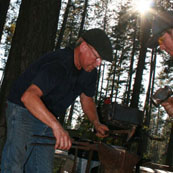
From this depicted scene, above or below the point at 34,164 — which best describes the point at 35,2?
above

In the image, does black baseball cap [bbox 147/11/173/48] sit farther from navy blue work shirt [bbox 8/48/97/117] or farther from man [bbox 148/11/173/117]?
navy blue work shirt [bbox 8/48/97/117]

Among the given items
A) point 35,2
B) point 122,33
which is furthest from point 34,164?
point 122,33

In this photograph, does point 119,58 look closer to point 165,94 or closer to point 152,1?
point 152,1

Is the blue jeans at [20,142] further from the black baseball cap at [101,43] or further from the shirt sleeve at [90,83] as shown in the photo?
the black baseball cap at [101,43]

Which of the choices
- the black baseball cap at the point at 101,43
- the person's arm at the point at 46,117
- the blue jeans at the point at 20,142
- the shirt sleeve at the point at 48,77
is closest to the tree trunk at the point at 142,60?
the blue jeans at the point at 20,142

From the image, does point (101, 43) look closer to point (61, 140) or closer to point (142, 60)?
point (61, 140)

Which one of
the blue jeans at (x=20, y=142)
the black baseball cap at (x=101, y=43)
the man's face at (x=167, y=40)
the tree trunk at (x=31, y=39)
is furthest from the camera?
the tree trunk at (x=31, y=39)

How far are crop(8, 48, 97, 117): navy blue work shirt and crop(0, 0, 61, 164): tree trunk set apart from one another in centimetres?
140

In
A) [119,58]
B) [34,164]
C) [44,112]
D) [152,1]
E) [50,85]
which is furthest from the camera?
[119,58]

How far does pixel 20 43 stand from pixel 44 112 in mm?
2451

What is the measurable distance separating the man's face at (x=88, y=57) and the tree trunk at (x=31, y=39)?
165 centimetres

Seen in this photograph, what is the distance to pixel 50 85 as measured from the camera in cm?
231

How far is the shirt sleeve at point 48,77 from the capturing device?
89.4 inches

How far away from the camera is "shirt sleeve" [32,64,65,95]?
2270 mm
